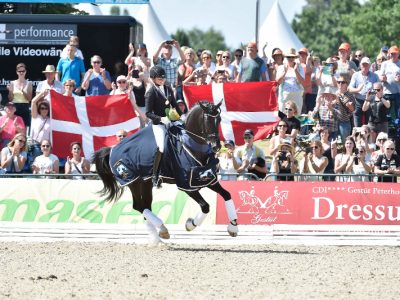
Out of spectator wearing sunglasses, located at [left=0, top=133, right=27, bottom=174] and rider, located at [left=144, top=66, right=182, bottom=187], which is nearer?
rider, located at [left=144, top=66, right=182, bottom=187]

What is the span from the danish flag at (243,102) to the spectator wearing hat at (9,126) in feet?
9.32

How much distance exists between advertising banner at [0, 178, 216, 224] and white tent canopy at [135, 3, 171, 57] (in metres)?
12.7

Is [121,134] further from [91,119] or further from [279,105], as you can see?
[279,105]

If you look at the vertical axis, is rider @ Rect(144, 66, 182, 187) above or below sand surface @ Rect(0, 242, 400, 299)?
above

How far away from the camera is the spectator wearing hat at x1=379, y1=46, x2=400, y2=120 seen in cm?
1967

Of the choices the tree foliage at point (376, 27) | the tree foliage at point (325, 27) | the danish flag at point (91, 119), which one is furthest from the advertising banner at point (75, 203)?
the tree foliage at point (325, 27)

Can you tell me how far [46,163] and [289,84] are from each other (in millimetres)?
4844

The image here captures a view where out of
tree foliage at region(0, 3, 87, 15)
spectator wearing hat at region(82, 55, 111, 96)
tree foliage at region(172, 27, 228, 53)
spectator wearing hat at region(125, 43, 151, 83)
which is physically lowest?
tree foliage at region(172, 27, 228, 53)

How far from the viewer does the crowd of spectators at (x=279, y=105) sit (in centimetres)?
1717

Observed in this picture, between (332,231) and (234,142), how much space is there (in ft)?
11.7

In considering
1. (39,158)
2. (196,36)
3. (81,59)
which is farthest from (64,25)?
(196,36)

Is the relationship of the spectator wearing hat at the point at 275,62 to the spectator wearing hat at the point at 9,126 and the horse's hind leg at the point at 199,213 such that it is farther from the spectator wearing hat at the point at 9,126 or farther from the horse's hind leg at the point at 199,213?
the horse's hind leg at the point at 199,213

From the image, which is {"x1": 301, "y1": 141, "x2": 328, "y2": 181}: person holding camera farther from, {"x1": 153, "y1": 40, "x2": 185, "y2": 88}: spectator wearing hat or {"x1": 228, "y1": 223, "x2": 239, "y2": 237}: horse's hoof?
{"x1": 153, "y1": 40, "x2": 185, "y2": 88}: spectator wearing hat

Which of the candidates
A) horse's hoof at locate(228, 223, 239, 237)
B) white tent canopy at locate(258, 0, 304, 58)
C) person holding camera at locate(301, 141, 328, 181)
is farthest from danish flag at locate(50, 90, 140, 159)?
white tent canopy at locate(258, 0, 304, 58)
